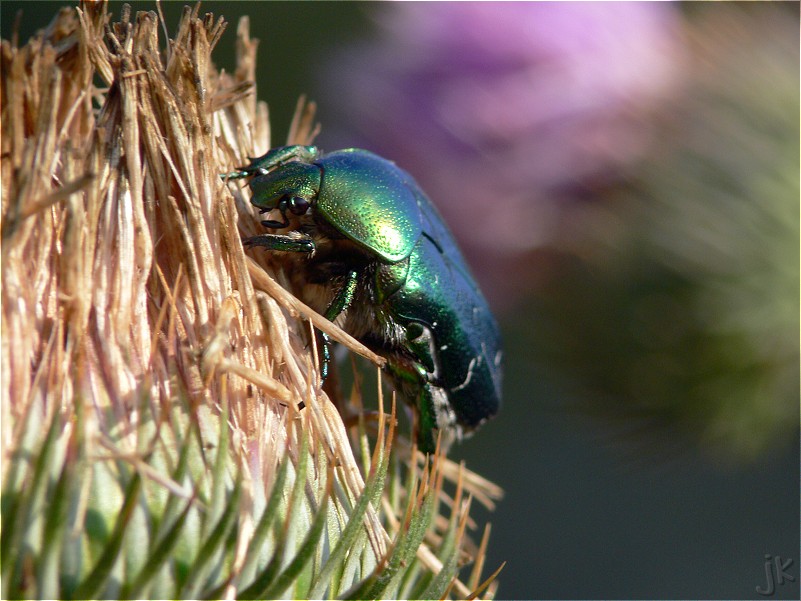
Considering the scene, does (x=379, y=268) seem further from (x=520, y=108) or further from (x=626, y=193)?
(x=520, y=108)

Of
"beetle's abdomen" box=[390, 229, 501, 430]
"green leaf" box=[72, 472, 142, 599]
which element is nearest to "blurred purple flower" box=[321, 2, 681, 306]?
"beetle's abdomen" box=[390, 229, 501, 430]

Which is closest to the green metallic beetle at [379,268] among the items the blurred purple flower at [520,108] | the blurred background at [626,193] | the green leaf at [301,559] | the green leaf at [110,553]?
the green leaf at [301,559]

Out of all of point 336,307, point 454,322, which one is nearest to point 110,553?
point 336,307

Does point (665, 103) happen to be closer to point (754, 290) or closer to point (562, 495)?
point (754, 290)

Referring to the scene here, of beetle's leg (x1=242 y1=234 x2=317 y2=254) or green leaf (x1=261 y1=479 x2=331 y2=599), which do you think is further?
beetle's leg (x1=242 y1=234 x2=317 y2=254)

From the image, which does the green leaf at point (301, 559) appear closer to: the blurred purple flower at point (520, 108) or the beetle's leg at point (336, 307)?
the beetle's leg at point (336, 307)

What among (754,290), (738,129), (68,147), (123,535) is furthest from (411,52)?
(123,535)

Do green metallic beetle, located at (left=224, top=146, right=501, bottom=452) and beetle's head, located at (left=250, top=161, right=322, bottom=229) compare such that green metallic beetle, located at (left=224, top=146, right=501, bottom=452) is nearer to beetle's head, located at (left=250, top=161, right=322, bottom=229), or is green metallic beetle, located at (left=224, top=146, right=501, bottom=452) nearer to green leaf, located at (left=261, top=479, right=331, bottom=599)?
beetle's head, located at (left=250, top=161, right=322, bottom=229)
